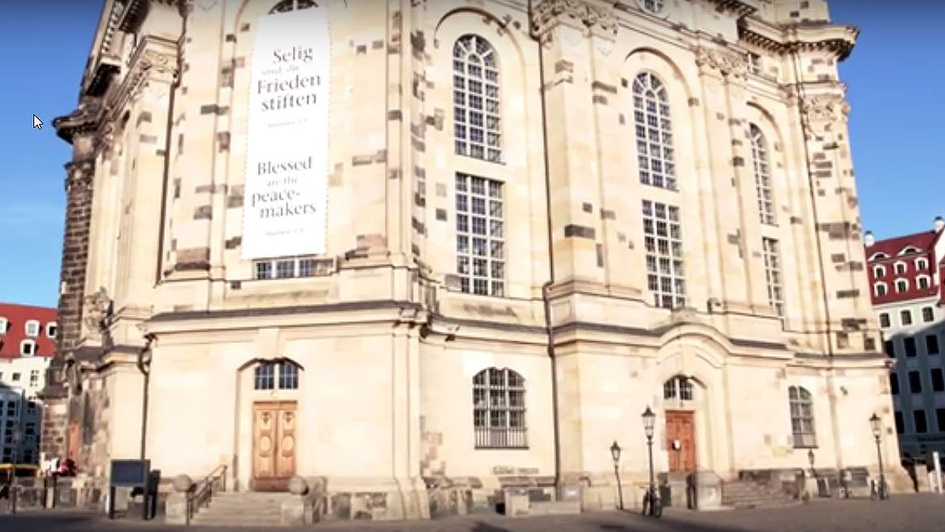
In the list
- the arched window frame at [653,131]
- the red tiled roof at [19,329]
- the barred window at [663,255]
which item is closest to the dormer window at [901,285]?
the arched window frame at [653,131]

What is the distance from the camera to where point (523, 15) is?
1293 inches

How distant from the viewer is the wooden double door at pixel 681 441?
3083cm

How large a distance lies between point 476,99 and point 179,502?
16.3 meters

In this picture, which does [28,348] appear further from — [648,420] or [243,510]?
[648,420]

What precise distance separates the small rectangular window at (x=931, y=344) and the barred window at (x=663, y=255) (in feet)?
132

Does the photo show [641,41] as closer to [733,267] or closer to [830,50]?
[733,267]

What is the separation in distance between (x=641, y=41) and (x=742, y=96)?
556 centimetres

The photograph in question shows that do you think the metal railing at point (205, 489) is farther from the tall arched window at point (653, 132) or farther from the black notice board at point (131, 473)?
the tall arched window at point (653, 132)

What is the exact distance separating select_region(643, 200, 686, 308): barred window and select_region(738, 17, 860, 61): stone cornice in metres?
12.7

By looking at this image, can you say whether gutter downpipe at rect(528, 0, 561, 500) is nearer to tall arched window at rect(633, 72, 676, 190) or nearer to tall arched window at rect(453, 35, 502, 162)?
tall arched window at rect(453, 35, 502, 162)

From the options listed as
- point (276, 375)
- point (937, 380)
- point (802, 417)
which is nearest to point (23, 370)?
point (276, 375)

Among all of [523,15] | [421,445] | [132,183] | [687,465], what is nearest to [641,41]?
[523,15]

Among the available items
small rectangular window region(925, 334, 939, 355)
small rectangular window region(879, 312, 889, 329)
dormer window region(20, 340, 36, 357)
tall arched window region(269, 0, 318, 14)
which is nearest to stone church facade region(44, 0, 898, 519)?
tall arched window region(269, 0, 318, 14)

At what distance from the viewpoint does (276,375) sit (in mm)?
26328
